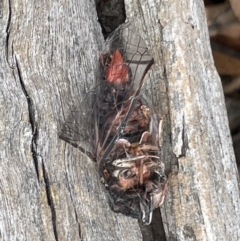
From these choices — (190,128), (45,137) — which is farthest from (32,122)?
(190,128)

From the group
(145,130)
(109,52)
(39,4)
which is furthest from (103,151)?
(39,4)

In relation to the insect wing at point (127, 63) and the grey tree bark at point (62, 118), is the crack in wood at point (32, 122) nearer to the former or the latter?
the grey tree bark at point (62, 118)

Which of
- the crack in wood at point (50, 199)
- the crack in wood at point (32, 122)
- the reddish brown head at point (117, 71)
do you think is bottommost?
the crack in wood at point (50, 199)

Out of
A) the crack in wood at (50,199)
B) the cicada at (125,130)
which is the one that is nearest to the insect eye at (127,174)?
the cicada at (125,130)

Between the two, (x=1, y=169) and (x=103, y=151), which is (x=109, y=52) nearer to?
(x=103, y=151)

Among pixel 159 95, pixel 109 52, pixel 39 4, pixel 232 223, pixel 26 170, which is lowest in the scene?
pixel 232 223

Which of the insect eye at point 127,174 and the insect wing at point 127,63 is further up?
the insect wing at point 127,63

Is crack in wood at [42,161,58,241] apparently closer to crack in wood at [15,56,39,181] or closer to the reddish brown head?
crack in wood at [15,56,39,181]
